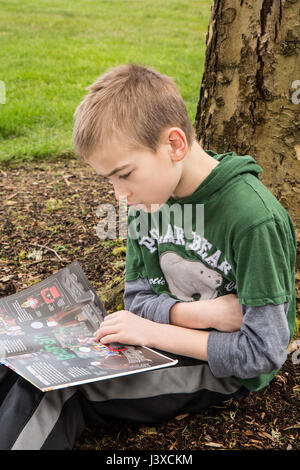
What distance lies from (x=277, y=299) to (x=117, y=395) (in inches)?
25.6

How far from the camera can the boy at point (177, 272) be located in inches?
62.9

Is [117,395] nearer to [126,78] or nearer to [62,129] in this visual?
[126,78]

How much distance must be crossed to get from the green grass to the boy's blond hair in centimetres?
308

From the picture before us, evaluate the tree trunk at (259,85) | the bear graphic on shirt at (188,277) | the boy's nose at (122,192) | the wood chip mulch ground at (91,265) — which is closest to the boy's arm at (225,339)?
the bear graphic on shirt at (188,277)

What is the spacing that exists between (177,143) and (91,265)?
1.46m

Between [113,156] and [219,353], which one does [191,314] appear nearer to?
[219,353]

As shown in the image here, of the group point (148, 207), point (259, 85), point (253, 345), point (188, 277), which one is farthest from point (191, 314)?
point (259, 85)

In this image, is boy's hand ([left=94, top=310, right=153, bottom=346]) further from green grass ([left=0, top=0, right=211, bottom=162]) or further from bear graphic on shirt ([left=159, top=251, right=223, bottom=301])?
green grass ([left=0, top=0, right=211, bottom=162])

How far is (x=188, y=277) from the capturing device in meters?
1.89

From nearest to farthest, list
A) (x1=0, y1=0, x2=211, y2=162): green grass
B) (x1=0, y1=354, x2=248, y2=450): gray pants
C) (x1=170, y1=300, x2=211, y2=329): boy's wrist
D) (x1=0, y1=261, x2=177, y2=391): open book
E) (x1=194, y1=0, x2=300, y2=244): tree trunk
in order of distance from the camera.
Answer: (x1=0, y1=261, x2=177, y2=391): open book, (x1=0, y1=354, x2=248, y2=450): gray pants, (x1=170, y1=300, x2=211, y2=329): boy's wrist, (x1=194, y1=0, x2=300, y2=244): tree trunk, (x1=0, y1=0, x2=211, y2=162): green grass

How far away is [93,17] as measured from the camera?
1226cm

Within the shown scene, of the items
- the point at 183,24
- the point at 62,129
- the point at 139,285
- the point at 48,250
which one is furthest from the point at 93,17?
the point at 139,285

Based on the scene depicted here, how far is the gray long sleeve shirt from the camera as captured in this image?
1605mm

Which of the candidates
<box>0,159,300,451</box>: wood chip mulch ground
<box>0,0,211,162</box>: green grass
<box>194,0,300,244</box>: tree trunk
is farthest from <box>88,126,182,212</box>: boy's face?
<box>0,0,211,162</box>: green grass
